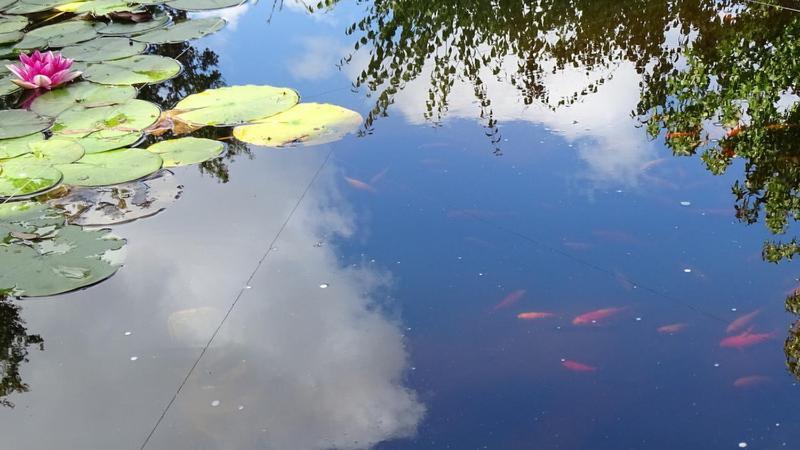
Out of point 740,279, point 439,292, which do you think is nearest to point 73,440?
point 439,292

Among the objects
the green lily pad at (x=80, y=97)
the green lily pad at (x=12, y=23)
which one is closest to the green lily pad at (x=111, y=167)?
the green lily pad at (x=80, y=97)

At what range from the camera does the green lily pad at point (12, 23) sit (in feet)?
13.0

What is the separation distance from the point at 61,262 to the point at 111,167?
1.83 ft

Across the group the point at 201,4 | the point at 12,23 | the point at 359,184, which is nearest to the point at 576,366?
the point at 359,184

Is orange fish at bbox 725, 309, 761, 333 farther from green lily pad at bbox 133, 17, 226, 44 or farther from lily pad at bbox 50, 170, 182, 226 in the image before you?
green lily pad at bbox 133, 17, 226, 44

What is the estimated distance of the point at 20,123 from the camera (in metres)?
2.98

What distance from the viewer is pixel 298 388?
1.76 m

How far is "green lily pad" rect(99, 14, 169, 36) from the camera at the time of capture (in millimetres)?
3914

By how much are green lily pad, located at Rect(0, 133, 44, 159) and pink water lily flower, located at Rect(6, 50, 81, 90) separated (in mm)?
391

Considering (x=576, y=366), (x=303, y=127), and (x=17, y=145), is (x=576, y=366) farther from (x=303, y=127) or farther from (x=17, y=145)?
(x=17, y=145)

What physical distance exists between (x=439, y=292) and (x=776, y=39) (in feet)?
7.32

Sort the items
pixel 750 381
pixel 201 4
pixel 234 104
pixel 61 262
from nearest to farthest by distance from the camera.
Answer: pixel 750 381
pixel 61 262
pixel 234 104
pixel 201 4

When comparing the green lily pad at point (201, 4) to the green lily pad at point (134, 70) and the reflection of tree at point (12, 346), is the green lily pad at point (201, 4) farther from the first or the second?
the reflection of tree at point (12, 346)

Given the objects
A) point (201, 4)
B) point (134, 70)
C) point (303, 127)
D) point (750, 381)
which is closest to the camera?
point (750, 381)
